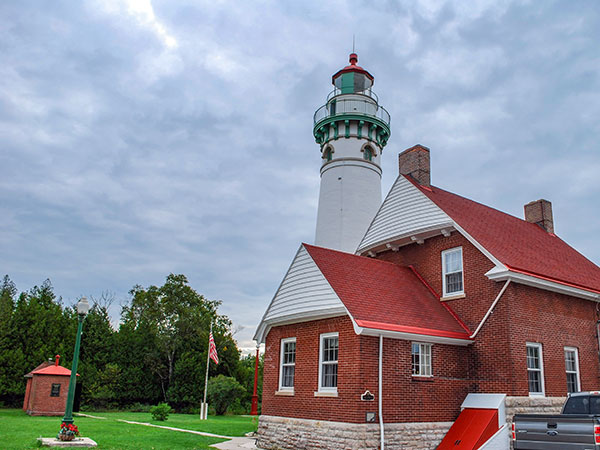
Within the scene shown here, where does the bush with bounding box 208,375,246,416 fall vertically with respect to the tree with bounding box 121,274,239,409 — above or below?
below

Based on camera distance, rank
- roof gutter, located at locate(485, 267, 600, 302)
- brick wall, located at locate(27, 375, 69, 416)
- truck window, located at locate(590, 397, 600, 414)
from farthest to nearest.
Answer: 1. brick wall, located at locate(27, 375, 69, 416)
2. roof gutter, located at locate(485, 267, 600, 302)
3. truck window, located at locate(590, 397, 600, 414)

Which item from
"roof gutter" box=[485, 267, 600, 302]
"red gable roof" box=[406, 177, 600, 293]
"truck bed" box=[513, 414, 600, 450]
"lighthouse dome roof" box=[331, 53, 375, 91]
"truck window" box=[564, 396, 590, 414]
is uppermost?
"lighthouse dome roof" box=[331, 53, 375, 91]

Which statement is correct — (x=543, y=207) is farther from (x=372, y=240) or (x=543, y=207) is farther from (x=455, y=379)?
(x=455, y=379)

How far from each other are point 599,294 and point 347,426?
10.7 meters

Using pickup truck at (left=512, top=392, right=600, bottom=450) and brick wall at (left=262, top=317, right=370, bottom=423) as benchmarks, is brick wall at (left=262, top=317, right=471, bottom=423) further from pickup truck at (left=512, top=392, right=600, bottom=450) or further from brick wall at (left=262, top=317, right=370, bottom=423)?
pickup truck at (left=512, top=392, right=600, bottom=450)

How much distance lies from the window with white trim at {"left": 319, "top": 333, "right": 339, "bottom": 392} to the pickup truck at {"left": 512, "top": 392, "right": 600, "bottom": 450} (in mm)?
4570

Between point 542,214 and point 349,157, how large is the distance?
31.6 ft

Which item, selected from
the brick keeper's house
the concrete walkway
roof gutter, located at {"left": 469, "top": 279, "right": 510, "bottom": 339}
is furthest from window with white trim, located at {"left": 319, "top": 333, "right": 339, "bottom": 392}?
roof gutter, located at {"left": 469, "top": 279, "right": 510, "bottom": 339}

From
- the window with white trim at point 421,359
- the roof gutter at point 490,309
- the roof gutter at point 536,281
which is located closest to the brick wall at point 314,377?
the window with white trim at point 421,359

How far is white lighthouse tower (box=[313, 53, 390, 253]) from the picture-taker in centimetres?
2589

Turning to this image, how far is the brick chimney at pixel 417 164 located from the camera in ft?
65.7

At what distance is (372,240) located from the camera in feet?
66.1

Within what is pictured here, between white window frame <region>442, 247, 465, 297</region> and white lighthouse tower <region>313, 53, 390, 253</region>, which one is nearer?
white window frame <region>442, 247, 465, 297</region>

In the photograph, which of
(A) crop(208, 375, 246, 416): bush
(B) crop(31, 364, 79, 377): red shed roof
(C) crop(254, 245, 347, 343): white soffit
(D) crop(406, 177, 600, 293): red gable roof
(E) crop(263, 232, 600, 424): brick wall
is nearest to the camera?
(E) crop(263, 232, 600, 424): brick wall
